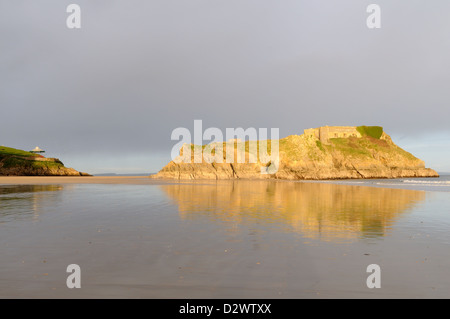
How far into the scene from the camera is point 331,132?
14650 centimetres

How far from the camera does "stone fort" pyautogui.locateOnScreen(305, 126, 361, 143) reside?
457ft

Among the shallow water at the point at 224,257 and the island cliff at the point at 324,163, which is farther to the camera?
the island cliff at the point at 324,163

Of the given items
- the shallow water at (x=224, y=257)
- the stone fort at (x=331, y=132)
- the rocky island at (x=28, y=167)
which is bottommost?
the shallow water at (x=224, y=257)

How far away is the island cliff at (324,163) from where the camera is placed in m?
106

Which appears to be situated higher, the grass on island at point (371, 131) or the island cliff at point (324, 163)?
the grass on island at point (371, 131)

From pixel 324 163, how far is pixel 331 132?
4331 cm

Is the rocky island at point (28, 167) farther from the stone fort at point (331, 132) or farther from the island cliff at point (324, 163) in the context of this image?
the stone fort at point (331, 132)

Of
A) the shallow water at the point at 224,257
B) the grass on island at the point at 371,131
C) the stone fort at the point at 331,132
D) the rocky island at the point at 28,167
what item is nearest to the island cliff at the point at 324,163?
the stone fort at the point at 331,132

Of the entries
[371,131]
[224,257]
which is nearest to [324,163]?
[371,131]

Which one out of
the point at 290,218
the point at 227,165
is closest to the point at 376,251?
the point at 290,218

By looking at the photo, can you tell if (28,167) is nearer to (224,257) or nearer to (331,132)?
(224,257)

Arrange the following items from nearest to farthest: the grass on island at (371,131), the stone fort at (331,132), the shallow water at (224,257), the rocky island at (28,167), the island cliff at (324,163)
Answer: the shallow water at (224,257) < the island cliff at (324,163) < the rocky island at (28,167) < the stone fort at (331,132) < the grass on island at (371,131)

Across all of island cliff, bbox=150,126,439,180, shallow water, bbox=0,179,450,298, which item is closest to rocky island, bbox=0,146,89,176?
island cliff, bbox=150,126,439,180
